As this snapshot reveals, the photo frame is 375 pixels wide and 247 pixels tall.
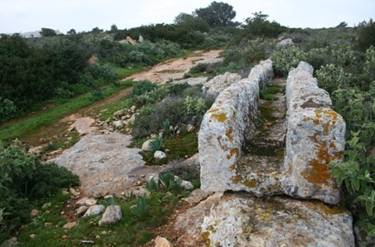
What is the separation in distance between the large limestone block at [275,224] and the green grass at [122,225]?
3.27 ft

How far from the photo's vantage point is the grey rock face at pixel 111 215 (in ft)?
18.8

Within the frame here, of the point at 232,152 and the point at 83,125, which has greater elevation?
the point at 232,152

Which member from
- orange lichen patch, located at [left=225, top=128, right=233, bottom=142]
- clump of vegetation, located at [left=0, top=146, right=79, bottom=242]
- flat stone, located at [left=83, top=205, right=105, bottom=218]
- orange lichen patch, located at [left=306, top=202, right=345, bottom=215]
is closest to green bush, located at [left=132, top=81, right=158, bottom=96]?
clump of vegetation, located at [left=0, top=146, right=79, bottom=242]

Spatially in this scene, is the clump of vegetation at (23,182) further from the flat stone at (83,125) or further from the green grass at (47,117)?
the green grass at (47,117)

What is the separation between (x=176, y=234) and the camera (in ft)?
16.5


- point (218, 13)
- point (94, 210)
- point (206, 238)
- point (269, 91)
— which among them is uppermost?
point (218, 13)

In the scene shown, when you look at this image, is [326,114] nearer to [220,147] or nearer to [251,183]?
[251,183]

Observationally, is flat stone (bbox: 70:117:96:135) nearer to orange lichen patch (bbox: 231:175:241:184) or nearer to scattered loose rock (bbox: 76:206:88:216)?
scattered loose rock (bbox: 76:206:88:216)

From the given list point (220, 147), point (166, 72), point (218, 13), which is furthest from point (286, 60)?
point (218, 13)

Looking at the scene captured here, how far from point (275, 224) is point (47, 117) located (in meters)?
10.7

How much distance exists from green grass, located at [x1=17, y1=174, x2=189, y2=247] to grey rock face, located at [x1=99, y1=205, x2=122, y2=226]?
2.4 inches

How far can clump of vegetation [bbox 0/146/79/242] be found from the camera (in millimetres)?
6293

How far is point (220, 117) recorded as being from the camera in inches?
200

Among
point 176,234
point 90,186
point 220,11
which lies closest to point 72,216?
point 90,186
